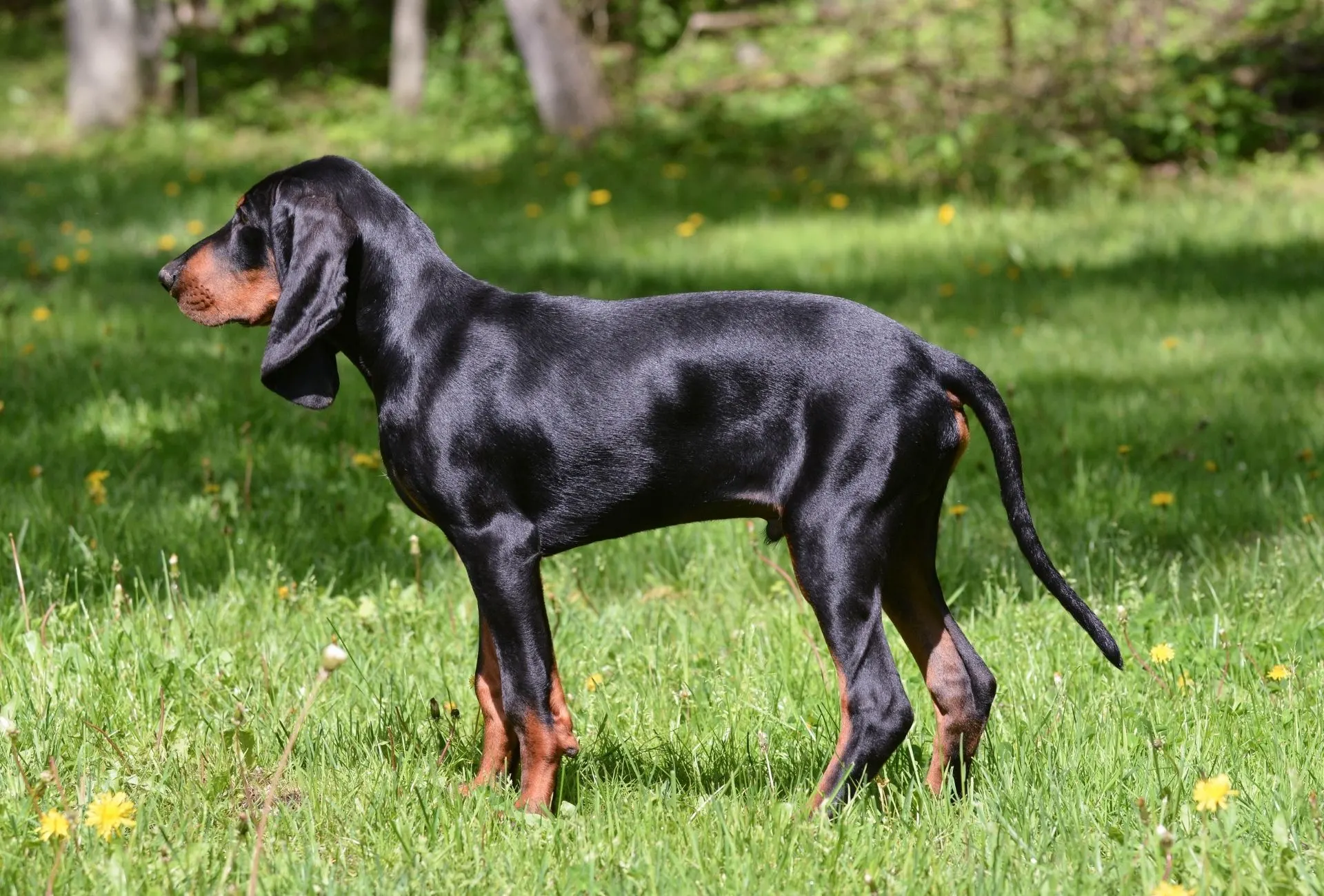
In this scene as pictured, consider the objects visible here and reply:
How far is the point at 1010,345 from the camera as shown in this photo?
7.02 m

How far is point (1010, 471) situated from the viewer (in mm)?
3002

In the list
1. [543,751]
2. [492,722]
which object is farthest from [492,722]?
[543,751]

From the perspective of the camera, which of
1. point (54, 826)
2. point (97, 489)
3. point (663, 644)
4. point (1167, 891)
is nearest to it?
point (1167, 891)

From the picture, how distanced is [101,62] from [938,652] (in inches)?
519

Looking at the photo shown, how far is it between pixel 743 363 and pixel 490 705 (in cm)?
92

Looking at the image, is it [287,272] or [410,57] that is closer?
[287,272]

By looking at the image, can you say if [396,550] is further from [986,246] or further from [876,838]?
[986,246]

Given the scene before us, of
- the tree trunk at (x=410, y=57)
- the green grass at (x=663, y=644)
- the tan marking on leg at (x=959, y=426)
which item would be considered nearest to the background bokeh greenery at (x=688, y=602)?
the green grass at (x=663, y=644)

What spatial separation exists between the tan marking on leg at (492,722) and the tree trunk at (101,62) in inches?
498

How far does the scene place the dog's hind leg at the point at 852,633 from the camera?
2793 mm

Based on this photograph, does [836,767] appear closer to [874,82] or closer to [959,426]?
[959,426]

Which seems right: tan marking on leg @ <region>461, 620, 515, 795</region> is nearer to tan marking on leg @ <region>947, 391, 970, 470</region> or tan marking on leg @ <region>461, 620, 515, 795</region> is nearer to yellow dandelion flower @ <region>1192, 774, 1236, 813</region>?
tan marking on leg @ <region>947, 391, 970, 470</region>

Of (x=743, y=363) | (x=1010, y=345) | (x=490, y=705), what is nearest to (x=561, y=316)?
(x=743, y=363)

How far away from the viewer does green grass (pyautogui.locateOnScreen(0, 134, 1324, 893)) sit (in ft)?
8.77
